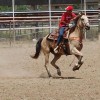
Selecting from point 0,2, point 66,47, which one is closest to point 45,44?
point 66,47

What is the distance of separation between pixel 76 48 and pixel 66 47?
0.47m

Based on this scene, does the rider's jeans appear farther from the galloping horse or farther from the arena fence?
the arena fence

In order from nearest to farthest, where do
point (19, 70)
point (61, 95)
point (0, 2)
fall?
point (61, 95) → point (19, 70) → point (0, 2)

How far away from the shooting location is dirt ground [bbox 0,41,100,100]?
9.62 m

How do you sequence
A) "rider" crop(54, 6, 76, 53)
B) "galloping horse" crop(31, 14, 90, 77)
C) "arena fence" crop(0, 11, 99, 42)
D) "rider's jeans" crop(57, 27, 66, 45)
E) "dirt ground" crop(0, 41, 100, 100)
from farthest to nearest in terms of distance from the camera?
"arena fence" crop(0, 11, 99, 42)
"rider's jeans" crop(57, 27, 66, 45)
"galloping horse" crop(31, 14, 90, 77)
"rider" crop(54, 6, 76, 53)
"dirt ground" crop(0, 41, 100, 100)

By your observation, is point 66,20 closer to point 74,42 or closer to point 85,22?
point 85,22

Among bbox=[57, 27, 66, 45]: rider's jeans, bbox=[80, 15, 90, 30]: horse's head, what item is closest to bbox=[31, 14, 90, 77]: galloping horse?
bbox=[80, 15, 90, 30]: horse's head

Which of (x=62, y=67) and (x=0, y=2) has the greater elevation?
(x=0, y=2)

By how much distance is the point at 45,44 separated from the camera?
14914 millimetres

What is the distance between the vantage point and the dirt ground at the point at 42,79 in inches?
379

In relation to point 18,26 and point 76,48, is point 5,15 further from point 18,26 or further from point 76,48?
point 76,48

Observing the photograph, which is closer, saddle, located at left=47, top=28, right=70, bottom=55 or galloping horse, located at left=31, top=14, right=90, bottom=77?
galloping horse, located at left=31, top=14, right=90, bottom=77

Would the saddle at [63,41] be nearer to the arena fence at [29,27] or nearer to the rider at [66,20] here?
the rider at [66,20]

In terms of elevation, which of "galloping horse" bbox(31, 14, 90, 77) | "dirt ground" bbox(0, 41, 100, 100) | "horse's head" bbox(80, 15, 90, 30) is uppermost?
"horse's head" bbox(80, 15, 90, 30)
